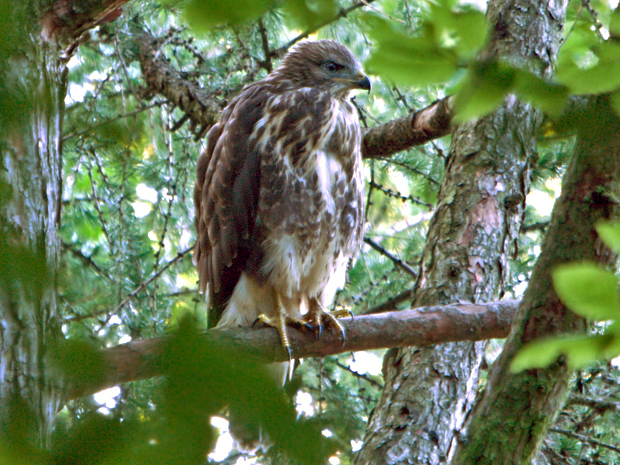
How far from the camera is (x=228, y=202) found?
10.6 feet

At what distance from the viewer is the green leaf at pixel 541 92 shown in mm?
629

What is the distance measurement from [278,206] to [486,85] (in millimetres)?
2579

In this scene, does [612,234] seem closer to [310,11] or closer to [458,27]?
[458,27]

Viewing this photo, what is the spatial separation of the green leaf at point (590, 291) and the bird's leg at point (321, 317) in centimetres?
199

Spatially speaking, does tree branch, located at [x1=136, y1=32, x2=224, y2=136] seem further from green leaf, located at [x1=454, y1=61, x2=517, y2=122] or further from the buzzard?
green leaf, located at [x1=454, y1=61, x2=517, y2=122]

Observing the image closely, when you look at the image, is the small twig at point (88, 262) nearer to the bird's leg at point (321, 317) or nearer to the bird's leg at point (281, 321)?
the bird's leg at point (281, 321)

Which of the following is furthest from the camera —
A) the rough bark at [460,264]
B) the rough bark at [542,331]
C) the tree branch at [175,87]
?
the tree branch at [175,87]

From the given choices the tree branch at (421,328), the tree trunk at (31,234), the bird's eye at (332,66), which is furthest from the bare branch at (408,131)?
the tree trunk at (31,234)

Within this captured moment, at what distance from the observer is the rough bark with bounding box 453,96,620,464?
1.27 m

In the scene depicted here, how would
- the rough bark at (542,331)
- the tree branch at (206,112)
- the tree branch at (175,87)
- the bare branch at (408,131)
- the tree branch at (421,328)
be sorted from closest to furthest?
the rough bark at (542,331) → the tree branch at (421,328) → the bare branch at (408,131) → the tree branch at (206,112) → the tree branch at (175,87)

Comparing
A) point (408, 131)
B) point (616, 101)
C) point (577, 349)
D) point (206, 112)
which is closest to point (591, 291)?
point (577, 349)

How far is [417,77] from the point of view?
0.64m

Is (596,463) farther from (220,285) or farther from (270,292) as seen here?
(220,285)

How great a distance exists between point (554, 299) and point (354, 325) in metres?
1.38
